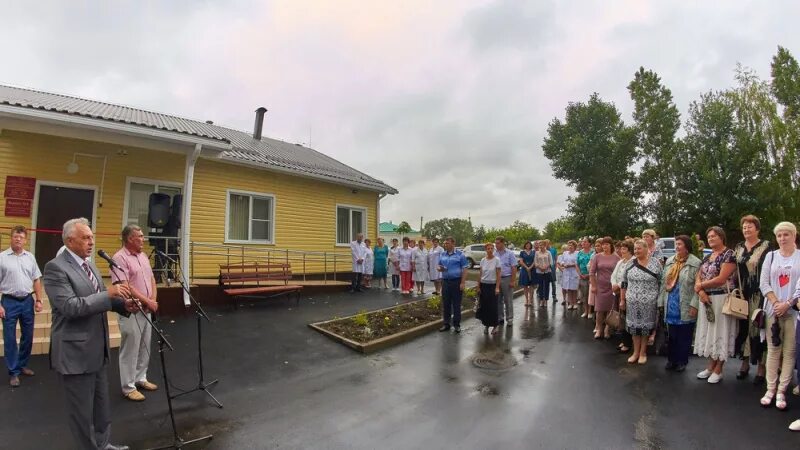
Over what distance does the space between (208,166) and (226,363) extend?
22.4 feet

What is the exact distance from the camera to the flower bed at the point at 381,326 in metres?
7.23

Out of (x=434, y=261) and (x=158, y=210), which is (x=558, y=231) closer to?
(x=434, y=261)

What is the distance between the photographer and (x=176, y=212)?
30.9 ft

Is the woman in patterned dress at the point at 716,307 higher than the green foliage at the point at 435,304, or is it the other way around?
the woman in patterned dress at the point at 716,307

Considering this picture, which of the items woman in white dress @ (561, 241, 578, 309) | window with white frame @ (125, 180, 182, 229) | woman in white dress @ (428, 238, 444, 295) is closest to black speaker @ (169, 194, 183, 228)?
window with white frame @ (125, 180, 182, 229)

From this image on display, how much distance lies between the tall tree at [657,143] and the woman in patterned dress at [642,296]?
25.6 meters

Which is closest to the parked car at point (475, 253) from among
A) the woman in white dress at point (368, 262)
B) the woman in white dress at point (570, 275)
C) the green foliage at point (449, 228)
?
the woman in white dress at point (368, 262)

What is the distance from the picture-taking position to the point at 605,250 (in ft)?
24.9

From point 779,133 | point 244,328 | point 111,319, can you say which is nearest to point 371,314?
point 244,328

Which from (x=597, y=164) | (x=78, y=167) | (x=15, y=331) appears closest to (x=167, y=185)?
(x=78, y=167)

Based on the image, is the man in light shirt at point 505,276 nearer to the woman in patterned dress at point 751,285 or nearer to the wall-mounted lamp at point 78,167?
the woman in patterned dress at point 751,285

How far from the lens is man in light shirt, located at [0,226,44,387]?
16.0 feet

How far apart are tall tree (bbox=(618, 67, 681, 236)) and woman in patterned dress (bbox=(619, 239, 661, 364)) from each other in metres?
25.6

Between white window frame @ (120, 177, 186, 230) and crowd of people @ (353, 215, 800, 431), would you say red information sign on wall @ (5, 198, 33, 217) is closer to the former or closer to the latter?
white window frame @ (120, 177, 186, 230)
